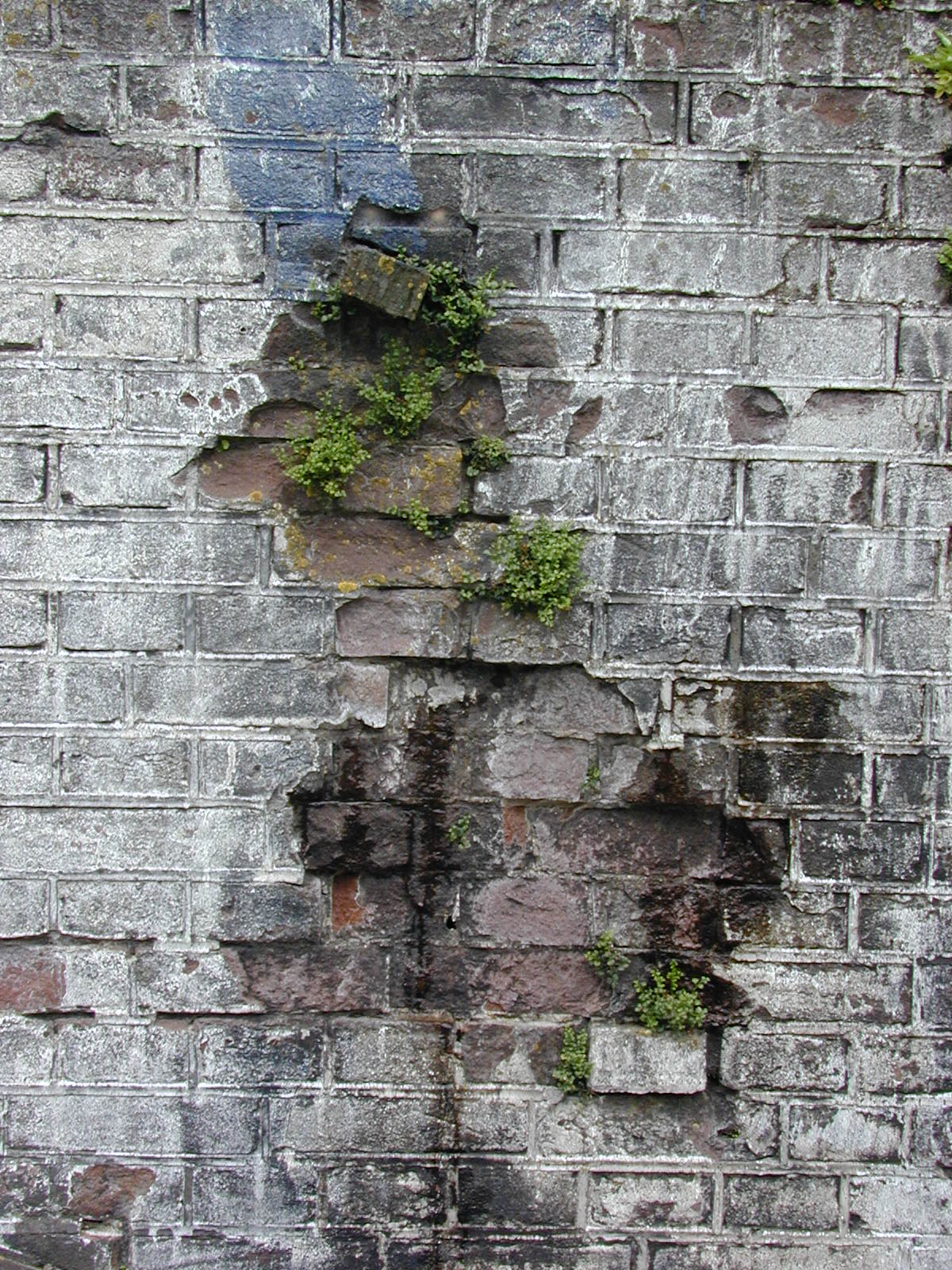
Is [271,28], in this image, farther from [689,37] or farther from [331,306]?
[689,37]

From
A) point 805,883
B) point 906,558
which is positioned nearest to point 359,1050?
point 805,883

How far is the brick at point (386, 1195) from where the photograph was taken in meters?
2.13

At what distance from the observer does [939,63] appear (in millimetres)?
1999

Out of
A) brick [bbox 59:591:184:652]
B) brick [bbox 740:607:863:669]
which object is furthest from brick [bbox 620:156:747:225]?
brick [bbox 59:591:184:652]

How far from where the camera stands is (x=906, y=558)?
82.7 inches

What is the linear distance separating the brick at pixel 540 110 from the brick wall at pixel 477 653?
0.01 metres

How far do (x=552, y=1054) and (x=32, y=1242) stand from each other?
1312 mm

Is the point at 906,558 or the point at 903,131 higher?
the point at 903,131

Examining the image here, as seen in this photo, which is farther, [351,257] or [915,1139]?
[915,1139]

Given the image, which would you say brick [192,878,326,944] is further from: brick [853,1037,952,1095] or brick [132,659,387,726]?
brick [853,1037,952,1095]

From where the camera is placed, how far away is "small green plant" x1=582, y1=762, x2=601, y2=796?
7.00 ft

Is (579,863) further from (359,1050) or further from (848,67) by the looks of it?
(848,67)

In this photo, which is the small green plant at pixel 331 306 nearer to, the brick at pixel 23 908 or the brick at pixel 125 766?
the brick at pixel 125 766

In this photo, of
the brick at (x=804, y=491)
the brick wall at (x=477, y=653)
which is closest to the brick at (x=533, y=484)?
the brick wall at (x=477, y=653)
